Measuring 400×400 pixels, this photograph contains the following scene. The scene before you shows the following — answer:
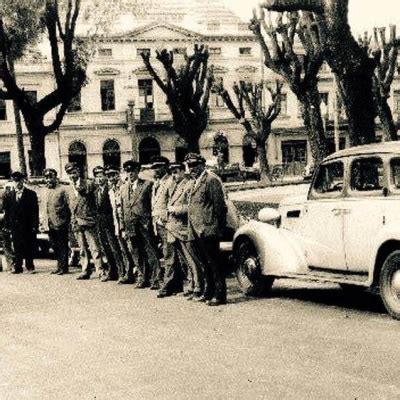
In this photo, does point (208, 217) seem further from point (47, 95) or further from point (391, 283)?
point (47, 95)

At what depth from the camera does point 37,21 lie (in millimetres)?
25656

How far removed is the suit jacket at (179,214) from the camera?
10.4m

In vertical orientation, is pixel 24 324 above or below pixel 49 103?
below

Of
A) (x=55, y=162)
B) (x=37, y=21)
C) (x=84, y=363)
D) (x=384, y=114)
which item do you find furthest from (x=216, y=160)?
(x=84, y=363)

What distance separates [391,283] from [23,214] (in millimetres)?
8357

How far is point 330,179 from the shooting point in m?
9.70

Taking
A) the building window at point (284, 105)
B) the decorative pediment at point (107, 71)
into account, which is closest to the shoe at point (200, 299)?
the decorative pediment at point (107, 71)

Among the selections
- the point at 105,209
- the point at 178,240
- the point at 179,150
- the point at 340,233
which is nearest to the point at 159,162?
the point at 178,240

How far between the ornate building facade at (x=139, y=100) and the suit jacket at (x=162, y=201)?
42080 millimetres

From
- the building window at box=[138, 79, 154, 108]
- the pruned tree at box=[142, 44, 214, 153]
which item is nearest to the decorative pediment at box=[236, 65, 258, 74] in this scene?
the building window at box=[138, 79, 154, 108]

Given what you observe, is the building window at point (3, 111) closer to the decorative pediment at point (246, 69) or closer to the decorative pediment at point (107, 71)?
the decorative pediment at point (107, 71)

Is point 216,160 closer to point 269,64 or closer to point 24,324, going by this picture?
point 269,64

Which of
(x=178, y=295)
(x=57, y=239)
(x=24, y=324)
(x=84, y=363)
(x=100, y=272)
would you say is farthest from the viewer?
(x=57, y=239)

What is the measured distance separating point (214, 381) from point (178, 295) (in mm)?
4739
